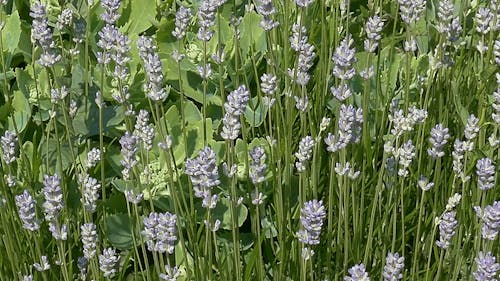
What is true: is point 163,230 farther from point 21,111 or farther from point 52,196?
point 21,111

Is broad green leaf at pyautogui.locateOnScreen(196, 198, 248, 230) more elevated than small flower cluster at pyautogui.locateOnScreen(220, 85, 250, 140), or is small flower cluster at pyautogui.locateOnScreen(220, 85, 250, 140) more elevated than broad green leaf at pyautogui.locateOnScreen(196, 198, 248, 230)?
small flower cluster at pyautogui.locateOnScreen(220, 85, 250, 140)

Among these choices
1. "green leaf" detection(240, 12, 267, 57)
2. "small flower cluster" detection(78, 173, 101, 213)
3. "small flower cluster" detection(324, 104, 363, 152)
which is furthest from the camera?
"green leaf" detection(240, 12, 267, 57)

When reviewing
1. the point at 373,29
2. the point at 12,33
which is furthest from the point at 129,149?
the point at 12,33

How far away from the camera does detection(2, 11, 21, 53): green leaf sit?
2.13 metres

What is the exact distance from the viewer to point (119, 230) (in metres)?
1.90

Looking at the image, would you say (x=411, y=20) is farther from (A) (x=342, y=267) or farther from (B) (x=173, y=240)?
(B) (x=173, y=240)

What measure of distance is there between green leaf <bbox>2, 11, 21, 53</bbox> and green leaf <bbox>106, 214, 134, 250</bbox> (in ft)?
1.81

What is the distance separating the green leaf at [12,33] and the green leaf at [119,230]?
553 millimetres

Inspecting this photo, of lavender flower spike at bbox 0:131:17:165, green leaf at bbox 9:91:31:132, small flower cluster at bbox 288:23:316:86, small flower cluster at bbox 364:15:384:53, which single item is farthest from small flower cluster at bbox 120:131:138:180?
green leaf at bbox 9:91:31:132

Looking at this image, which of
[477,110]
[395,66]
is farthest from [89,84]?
[477,110]

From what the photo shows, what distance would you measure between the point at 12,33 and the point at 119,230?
24.0 inches

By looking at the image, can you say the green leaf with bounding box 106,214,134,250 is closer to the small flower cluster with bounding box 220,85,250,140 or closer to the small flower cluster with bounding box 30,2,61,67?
the small flower cluster with bounding box 30,2,61,67

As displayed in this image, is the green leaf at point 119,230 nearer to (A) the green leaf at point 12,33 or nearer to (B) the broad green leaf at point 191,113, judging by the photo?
(B) the broad green leaf at point 191,113

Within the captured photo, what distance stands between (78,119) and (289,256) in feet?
2.14
